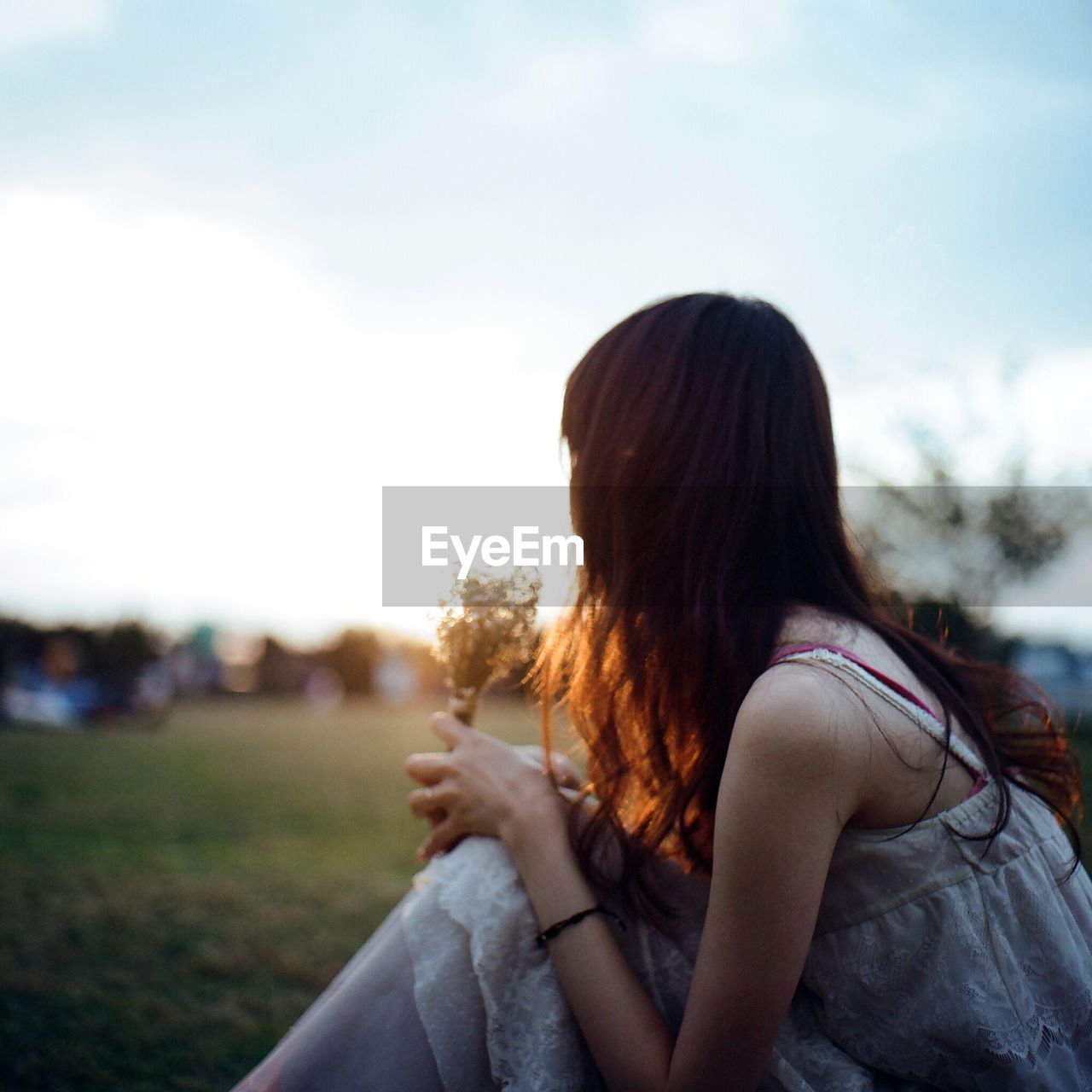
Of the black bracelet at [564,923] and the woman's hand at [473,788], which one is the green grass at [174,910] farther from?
the black bracelet at [564,923]

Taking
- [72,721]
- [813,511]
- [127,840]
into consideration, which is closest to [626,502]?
[813,511]

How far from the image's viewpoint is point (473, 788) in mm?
1656

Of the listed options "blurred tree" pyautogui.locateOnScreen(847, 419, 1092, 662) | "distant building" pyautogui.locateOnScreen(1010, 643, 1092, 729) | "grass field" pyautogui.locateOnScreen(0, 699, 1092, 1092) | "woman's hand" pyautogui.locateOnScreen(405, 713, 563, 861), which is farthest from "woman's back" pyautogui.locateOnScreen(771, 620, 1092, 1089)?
"distant building" pyautogui.locateOnScreen(1010, 643, 1092, 729)

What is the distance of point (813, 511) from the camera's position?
1409 millimetres

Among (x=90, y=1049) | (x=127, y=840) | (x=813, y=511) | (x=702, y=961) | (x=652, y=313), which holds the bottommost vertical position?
(x=127, y=840)

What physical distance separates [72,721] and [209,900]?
19.0 metres

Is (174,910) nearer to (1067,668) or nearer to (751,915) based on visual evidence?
(751,915)

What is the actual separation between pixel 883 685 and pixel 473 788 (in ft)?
2.55

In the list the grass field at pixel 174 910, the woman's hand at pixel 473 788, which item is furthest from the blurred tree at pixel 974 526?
the woman's hand at pixel 473 788

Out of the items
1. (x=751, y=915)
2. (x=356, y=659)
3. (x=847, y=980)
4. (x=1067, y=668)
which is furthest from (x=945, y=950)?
(x=356, y=659)

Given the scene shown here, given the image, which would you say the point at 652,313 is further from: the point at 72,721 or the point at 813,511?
the point at 72,721

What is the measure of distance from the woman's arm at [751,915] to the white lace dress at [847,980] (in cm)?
11

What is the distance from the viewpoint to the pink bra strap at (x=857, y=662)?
122cm

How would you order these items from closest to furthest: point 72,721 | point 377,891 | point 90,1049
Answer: point 90,1049 → point 377,891 → point 72,721
